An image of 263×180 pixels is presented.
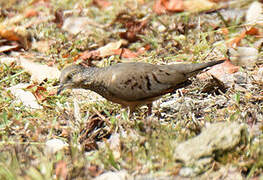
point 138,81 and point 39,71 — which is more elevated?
point 138,81

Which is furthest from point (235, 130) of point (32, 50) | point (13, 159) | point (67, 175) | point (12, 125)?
point (32, 50)

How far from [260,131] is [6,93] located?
270 centimetres

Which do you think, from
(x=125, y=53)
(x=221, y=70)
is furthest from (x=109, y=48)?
(x=221, y=70)

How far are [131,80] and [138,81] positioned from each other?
64 millimetres

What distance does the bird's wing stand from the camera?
14.0ft

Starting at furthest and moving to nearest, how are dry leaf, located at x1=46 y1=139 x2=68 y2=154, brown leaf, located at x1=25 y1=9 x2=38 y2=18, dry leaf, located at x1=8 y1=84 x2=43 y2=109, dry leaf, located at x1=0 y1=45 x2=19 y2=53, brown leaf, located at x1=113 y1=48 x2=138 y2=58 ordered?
1. brown leaf, located at x1=25 y1=9 x2=38 y2=18
2. dry leaf, located at x1=0 y1=45 x2=19 y2=53
3. brown leaf, located at x1=113 y1=48 x2=138 y2=58
4. dry leaf, located at x1=8 y1=84 x2=43 y2=109
5. dry leaf, located at x1=46 y1=139 x2=68 y2=154

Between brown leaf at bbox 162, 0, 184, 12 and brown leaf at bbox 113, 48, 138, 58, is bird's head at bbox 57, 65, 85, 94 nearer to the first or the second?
brown leaf at bbox 113, 48, 138, 58

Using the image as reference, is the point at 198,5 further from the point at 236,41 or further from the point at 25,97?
the point at 25,97

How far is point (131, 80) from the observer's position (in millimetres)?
4281

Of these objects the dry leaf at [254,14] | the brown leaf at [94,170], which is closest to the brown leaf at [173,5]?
the dry leaf at [254,14]

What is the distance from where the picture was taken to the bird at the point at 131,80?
14.0ft

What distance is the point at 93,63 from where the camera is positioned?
586 cm

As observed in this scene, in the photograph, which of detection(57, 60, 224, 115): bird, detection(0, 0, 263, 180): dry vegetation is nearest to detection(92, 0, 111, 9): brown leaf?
detection(0, 0, 263, 180): dry vegetation

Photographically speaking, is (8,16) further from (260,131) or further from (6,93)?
(260,131)
